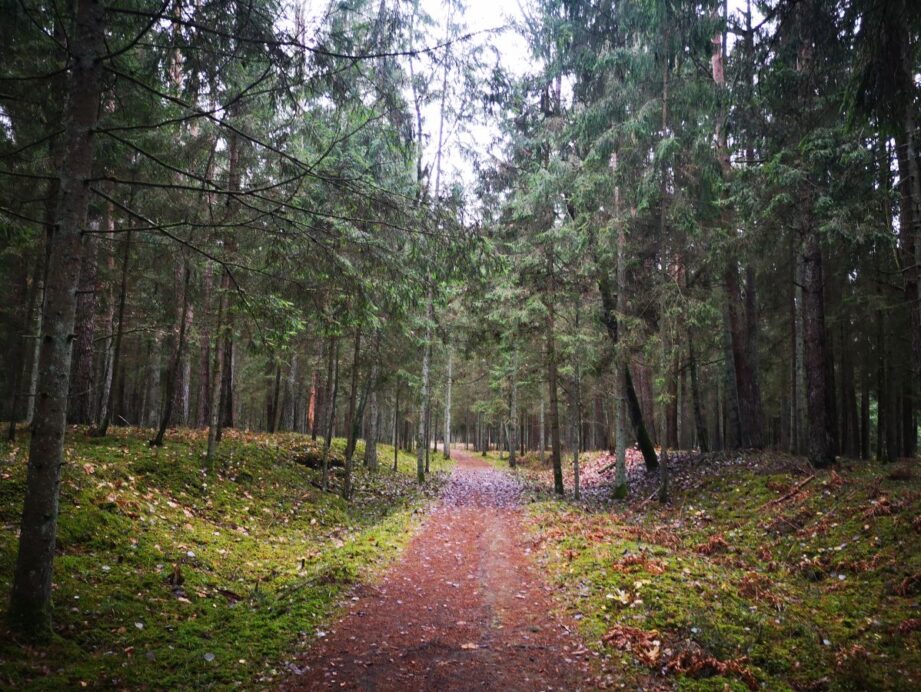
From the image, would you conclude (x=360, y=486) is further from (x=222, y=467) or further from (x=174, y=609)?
(x=174, y=609)

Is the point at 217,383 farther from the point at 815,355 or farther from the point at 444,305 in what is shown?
the point at 815,355

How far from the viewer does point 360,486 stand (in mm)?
16594

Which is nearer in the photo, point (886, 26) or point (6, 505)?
point (886, 26)

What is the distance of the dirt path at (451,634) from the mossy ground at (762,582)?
1.54 ft

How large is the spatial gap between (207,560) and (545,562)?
18.3 feet

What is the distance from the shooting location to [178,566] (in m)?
6.22

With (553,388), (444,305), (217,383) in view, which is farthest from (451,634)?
(553,388)

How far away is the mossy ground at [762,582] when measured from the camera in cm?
472

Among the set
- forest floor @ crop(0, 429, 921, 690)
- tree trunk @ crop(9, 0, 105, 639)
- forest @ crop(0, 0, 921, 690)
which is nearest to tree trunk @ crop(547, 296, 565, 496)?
forest @ crop(0, 0, 921, 690)

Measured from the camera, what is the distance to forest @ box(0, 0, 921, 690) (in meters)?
4.67

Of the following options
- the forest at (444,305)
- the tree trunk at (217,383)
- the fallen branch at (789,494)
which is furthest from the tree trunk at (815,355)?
the tree trunk at (217,383)

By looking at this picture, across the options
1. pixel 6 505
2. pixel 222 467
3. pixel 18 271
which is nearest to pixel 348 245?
pixel 6 505

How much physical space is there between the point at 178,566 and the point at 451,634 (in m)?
3.66

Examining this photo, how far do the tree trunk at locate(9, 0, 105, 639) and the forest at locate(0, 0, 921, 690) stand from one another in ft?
0.09
